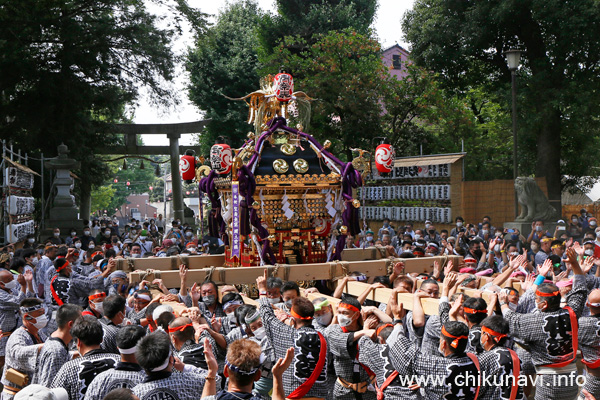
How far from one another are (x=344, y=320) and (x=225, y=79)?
Result: 23400 mm

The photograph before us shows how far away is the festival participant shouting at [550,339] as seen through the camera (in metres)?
4.72

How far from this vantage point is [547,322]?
4.71 metres

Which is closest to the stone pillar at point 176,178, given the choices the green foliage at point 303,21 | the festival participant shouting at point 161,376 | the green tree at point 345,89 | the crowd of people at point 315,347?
the green foliage at point 303,21

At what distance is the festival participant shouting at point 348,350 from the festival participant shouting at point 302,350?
194 mm

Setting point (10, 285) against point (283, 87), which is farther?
point (283, 87)

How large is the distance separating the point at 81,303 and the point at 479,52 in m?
16.1

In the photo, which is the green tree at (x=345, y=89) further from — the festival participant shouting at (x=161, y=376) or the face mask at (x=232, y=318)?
the festival participant shouting at (x=161, y=376)

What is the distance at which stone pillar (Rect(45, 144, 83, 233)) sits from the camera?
17.5 meters

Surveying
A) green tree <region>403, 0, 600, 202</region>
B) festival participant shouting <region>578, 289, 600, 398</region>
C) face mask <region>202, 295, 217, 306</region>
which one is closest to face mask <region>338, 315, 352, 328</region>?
face mask <region>202, 295, 217, 306</region>

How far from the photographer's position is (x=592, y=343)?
16.9 ft

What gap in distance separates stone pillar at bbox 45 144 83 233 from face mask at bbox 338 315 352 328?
14821 millimetres

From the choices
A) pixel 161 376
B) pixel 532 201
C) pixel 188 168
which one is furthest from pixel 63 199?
pixel 161 376

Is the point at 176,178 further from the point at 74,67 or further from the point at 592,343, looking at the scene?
the point at 592,343

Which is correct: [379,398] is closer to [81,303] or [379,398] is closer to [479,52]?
[81,303]
